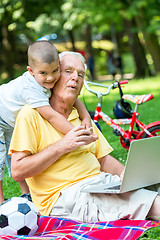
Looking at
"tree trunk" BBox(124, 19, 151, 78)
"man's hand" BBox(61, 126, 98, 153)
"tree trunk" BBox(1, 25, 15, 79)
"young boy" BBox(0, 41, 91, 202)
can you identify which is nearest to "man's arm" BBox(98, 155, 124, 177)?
"young boy" BBox(0, 41, 91, 202)

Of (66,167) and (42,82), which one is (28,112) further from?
(66,167)

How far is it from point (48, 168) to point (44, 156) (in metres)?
0.17

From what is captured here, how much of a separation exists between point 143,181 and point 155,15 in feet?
48.8

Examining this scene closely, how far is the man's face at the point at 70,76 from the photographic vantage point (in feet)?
10.1

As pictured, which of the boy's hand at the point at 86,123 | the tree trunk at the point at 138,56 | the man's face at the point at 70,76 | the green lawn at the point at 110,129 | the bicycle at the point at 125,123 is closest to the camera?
the man's face at the point at 70,76

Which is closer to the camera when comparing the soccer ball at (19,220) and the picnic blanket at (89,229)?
the picnic blanket at (89,229)

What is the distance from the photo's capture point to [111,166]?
342 cm

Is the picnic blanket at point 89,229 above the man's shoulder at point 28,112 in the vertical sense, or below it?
below

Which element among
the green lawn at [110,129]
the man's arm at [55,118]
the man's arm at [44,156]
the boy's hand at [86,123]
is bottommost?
the green lawn at [110,129]

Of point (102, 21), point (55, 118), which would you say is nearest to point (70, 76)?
point (55, 118)

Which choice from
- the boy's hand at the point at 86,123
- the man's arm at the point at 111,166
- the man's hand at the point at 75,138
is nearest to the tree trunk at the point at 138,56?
the man's arm at the point at 111,166

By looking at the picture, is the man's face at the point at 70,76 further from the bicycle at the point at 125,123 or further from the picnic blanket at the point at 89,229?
the bicycle at the point at 125,123

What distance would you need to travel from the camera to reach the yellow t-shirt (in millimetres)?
2926

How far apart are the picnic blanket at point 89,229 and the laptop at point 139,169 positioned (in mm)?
219
